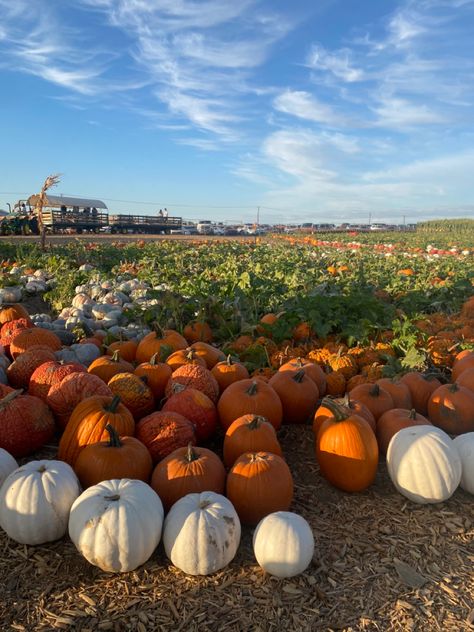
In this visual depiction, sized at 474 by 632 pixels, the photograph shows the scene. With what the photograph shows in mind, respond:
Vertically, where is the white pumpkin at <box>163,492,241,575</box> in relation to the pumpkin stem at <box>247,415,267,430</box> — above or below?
below

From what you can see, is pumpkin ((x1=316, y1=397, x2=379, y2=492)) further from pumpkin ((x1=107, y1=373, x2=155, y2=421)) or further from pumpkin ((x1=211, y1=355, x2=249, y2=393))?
pumpkin ((x1=107, y1=373, x2=155, y2=421))

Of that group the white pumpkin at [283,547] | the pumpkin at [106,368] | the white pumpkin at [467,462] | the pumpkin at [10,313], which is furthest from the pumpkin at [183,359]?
the pumpkin at [10,313]

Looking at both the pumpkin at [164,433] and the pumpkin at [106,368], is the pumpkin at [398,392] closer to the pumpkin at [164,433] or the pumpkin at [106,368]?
the pumpkin at [164,433]

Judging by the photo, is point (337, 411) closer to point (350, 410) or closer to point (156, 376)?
point (350, 410)

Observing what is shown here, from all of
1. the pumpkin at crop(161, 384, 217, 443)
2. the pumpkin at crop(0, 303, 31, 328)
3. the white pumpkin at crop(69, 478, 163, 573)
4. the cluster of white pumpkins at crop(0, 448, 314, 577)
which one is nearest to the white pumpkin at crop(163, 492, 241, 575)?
the cluster of white pumpkins at crop(0, 448, 314, 577)

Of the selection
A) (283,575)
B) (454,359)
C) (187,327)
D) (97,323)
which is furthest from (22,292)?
(283,575)

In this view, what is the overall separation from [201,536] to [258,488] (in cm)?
52

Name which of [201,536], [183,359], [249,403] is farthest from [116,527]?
[183,359]

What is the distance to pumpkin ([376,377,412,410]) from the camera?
4.27 meters

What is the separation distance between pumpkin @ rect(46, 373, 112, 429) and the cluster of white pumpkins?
0.92 metres

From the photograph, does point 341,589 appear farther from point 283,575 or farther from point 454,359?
point 454,359

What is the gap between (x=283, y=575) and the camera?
2557 mm

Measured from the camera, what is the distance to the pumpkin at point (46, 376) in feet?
12.9

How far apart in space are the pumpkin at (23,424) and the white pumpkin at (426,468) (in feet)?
8.17
